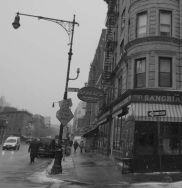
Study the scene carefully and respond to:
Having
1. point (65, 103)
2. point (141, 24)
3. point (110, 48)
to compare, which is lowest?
point (65, 103)

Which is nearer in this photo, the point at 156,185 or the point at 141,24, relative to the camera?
the point at 156,185

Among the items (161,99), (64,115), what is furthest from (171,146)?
(64,115)

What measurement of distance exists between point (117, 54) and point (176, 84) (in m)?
10.5

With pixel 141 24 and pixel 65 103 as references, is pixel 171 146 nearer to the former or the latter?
pixel 65 103

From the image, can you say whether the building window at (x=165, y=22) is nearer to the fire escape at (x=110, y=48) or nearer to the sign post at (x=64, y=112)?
the sign post at (x=64, y=112)

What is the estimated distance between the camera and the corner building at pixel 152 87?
21344 mm

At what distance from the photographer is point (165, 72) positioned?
23.2m

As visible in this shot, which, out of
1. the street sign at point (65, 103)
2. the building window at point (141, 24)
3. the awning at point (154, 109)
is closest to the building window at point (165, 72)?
the awning at point (154, 109)

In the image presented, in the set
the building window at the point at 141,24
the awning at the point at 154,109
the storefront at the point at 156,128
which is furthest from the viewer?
the building window at the point at 141,24

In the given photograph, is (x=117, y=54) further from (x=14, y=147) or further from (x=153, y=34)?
(x=14, y=147)

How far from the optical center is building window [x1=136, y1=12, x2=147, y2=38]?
79.7ft

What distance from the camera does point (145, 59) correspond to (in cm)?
2366

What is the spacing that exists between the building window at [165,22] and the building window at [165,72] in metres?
1.87

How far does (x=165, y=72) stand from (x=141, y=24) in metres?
3.92
